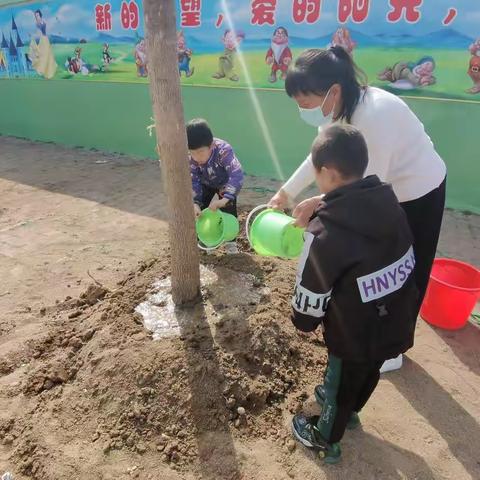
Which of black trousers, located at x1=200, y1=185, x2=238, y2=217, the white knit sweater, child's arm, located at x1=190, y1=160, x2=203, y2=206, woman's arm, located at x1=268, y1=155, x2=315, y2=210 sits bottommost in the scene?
black trousers, located at x1=200, y1=185, x2=238, y2=217

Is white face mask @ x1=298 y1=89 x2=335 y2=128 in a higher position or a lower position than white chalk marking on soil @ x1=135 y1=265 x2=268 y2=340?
higher

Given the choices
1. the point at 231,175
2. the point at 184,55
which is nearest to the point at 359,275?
the point at 231,175

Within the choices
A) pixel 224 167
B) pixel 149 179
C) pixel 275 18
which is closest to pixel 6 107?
pixel 149 179

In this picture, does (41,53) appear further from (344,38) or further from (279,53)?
(344,38)

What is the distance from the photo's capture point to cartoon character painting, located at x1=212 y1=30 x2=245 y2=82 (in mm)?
5523

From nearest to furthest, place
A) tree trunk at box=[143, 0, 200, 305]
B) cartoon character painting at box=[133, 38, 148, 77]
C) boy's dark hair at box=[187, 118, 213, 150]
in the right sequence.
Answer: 1. tree trunk at box=[143, 0, 200, 305]
2. boy's dark hair at box=[187, 118, 213, 150]
3. cartoon character painting at box=[133, 38, 148, 77]

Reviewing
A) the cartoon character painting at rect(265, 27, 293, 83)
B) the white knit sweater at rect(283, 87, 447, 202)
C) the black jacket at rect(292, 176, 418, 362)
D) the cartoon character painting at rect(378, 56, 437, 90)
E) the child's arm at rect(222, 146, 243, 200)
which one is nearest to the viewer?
the black jacket at rect(292, 176, 418, 362)

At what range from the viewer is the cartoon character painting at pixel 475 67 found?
424 centimetres

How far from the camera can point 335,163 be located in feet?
5.20

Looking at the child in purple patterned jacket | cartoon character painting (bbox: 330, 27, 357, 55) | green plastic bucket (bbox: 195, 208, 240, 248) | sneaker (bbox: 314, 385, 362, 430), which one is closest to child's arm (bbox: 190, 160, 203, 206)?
the child in purple patterned jacket

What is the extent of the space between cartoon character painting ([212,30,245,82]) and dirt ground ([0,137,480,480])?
3.37 meters

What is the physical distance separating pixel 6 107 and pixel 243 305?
8.78 meters

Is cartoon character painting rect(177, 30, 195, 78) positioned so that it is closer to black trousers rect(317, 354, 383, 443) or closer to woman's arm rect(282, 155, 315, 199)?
woman's arm rect(282, 155, 315, 199)

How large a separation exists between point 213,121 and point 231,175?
3.25m
